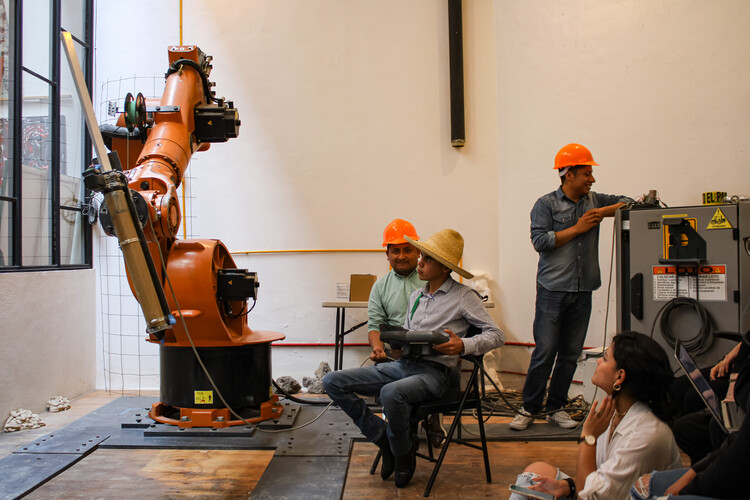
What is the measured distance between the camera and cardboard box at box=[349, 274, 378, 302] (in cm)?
468

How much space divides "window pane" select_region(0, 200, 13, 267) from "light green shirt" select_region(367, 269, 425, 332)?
2.56 m

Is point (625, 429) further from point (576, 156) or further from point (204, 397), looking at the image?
point (204, 397)

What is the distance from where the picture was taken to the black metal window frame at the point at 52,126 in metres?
4.04

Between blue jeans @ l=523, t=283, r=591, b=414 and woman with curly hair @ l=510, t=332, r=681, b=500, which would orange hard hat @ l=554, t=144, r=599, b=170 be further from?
woman with curly hair @ l=510, t=332, r=681, b=500

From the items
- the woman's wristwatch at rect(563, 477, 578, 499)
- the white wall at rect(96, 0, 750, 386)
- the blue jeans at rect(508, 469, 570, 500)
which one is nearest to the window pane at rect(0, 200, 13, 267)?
the white wall at rect(96, 0, 750, 386)

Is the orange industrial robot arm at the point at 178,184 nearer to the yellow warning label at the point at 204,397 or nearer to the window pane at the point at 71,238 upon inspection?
the yellow warning label at the point at 204,397

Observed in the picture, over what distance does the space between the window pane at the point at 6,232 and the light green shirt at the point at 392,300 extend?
8.41ft

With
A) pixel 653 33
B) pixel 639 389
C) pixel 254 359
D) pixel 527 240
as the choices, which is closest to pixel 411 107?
pixel 527 240

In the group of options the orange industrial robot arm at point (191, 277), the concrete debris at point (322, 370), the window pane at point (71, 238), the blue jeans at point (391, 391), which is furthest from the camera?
the concrete debris at point (322, 370)

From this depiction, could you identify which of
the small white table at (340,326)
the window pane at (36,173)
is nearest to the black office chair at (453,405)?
the small white table at (340,326)

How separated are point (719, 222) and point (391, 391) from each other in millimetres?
2037

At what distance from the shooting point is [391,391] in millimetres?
2586

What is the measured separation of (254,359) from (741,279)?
2.85 metres

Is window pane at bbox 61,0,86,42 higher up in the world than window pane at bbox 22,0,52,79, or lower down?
higher up
